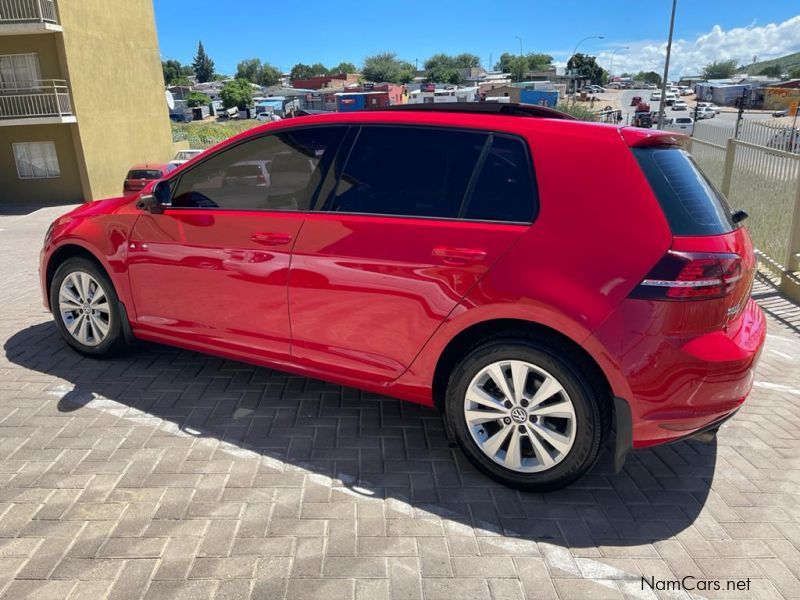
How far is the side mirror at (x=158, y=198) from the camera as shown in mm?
3984

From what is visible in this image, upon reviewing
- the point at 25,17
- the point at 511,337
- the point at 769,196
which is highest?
the point at 25,17

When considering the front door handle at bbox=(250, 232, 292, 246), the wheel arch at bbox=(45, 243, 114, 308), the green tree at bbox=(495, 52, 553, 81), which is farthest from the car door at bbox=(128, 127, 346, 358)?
the green tree at bbox=(495, 52, 553, 81)

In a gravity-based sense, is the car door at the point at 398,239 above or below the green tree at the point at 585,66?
below

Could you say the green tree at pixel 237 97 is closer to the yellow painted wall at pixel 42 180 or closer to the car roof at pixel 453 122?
the yellow painted wall at pixel 42 180

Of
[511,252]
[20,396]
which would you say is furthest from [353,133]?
[20,396]

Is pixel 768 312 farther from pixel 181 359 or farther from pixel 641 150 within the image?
pixel 181 359

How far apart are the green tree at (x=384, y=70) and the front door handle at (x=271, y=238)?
119 meters

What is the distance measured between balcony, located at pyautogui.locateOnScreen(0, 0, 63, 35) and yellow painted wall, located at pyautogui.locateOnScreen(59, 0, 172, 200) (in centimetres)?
67

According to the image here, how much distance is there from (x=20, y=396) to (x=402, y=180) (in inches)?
117

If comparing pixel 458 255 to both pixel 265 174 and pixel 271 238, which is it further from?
pixel 265 174

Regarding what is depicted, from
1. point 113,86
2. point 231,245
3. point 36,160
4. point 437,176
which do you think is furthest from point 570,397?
point 113,86

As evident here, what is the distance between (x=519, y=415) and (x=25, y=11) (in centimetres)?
2028

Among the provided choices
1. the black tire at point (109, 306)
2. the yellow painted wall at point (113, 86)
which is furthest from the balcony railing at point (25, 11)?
the black tire at point (109, 306)

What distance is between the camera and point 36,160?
19.9 metres
